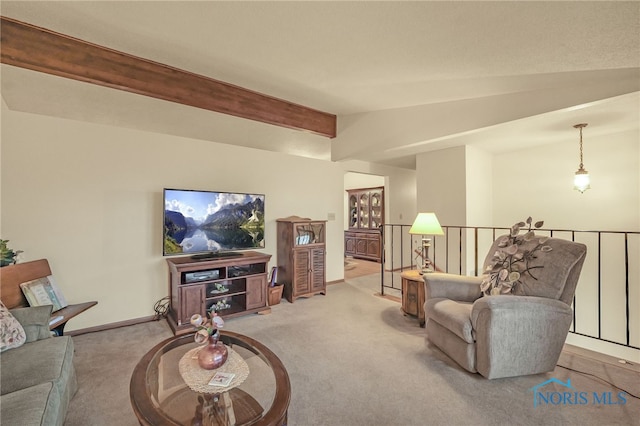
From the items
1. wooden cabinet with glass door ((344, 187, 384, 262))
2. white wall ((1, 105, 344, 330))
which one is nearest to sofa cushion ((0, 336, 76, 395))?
white wall ((1, 105, 344, 330))

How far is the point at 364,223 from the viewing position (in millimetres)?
7336

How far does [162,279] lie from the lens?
3250mm

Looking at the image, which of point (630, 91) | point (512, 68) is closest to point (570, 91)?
point (630, 91)

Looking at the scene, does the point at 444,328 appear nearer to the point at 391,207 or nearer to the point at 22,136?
the point at 391,207

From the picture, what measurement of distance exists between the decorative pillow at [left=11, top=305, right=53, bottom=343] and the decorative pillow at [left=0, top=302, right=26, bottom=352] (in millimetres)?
41

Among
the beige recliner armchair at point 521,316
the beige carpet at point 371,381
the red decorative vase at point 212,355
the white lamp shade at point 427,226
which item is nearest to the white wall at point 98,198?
the beige carpet at point 371,381

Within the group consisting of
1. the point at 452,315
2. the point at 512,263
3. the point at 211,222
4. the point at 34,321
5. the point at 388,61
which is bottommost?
the point at 452,315

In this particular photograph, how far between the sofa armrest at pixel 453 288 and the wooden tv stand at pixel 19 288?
10.7 feet

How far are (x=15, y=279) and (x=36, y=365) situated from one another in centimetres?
119

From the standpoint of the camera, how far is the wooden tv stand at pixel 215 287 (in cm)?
288

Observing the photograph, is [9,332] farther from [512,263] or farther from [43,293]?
[512,263]

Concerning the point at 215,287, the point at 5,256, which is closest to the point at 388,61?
the point at 215,287

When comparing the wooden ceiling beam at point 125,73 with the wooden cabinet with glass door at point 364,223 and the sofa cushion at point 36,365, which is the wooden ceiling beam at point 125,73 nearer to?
the sofa cushion at point 36,365

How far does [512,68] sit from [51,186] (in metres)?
4.52
